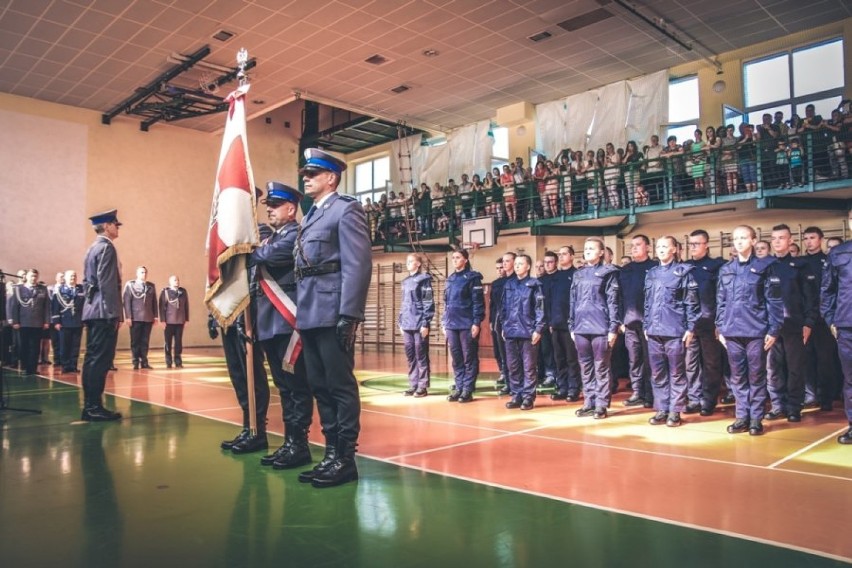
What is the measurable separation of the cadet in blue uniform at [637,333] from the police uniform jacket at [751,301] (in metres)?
1.16

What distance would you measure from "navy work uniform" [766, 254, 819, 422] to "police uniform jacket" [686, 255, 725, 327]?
608 millimetres

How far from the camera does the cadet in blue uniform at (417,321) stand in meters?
7.43

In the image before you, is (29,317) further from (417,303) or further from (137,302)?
(417,303)

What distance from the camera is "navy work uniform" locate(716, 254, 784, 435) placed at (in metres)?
5.10

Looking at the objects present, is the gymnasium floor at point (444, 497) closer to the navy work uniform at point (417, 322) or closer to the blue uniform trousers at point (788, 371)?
the blue uniform trousers at point (788, 371)

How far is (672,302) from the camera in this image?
550 centimetres

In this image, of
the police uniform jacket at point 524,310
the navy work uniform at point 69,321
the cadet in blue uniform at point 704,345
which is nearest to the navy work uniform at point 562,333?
the police uniform jacket at point 524,310

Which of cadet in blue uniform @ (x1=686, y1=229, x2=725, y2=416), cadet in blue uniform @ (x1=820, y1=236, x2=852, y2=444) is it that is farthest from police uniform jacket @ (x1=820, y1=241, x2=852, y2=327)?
cadet in blue uniform @ (x1=686, y1=229, x2=725, y2=416)

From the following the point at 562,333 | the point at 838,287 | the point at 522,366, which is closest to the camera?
the point at 838,287

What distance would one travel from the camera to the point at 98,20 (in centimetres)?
1144

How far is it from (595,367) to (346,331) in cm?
335

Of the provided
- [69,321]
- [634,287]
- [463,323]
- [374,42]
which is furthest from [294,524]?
[374,42]

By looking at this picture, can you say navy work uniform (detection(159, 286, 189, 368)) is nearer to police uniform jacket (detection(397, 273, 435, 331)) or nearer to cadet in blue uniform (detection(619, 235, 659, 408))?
police uniform jacket (detection(397, 273, 435, 331))

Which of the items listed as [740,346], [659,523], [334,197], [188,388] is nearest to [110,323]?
[188,388]
